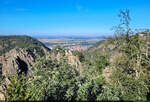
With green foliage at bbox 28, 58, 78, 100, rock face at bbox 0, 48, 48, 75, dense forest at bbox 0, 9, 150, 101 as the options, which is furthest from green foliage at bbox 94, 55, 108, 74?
rock face at bbox 0, 48, 48, 75

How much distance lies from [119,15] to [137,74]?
29.3 ft

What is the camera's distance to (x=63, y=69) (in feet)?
40.8

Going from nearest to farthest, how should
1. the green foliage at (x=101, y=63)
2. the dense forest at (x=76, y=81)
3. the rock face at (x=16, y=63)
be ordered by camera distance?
the dense forest at (x=76, y=81) → the green foliage at (x=101, y=63) → the rock face at (x=16, y=63)

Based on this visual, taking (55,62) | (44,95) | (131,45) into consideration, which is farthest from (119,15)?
(44,95)

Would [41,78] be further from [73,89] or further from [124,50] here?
[124,50]

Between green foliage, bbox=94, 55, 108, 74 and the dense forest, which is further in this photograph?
green foliage, bbox=94, 55, 108, 74

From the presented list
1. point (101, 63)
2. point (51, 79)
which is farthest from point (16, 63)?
point (51, 79)

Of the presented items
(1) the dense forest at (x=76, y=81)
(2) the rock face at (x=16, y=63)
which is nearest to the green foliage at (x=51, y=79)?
(1) the dense forest at (x=76, y=81)

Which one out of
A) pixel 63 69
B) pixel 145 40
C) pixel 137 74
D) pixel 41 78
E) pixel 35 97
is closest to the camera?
pixel 35 97

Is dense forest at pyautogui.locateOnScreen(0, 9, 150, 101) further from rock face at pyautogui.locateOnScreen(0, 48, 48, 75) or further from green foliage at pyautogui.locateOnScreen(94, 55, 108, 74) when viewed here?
rock face at pyautogui.locateOnScreen(0, 48, 48, 75)

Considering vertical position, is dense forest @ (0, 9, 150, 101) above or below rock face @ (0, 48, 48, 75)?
above

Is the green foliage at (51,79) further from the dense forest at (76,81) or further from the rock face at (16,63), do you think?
the rock face at (16,63)

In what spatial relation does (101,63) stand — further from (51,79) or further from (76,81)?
(51,79)

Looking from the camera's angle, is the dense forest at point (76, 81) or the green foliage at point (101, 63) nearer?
the dense forest at point (76, 81)
